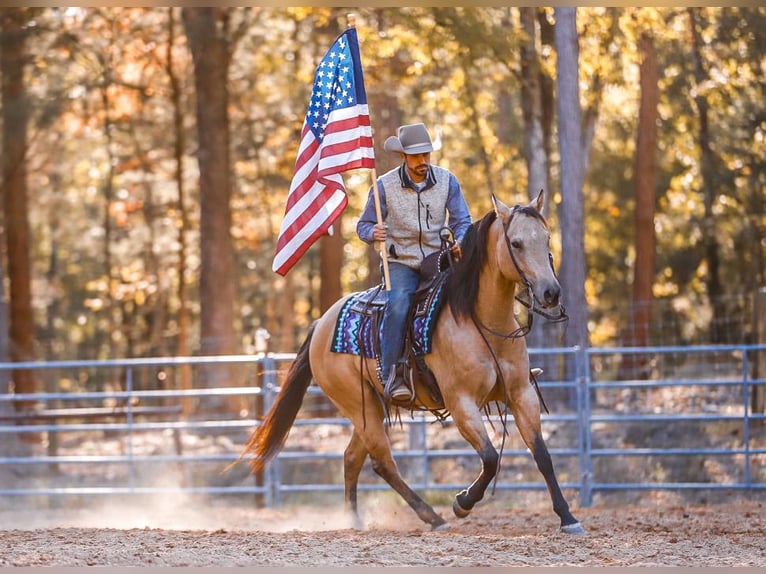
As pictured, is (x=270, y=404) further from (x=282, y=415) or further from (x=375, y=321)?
(x=375, y=321)

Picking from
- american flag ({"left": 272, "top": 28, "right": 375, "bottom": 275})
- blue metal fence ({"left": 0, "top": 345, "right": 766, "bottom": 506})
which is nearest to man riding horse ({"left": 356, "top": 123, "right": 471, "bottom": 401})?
american flag ({"left": 272, "top": 28, "right": 375, "bottom": 275})

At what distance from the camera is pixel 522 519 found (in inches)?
387

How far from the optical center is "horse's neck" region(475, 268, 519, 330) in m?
7.49

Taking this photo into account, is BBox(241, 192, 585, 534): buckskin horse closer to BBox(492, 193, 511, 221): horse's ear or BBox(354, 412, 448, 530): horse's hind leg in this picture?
BBox(492, 193, 511, 221): horse's ear

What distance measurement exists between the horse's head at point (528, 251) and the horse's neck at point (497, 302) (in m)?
0.13

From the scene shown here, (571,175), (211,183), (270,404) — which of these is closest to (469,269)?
(270,404)

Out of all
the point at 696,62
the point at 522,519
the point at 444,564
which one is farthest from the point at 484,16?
the point at 444,564

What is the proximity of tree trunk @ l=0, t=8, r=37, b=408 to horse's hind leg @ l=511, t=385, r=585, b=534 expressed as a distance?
44.4 ft

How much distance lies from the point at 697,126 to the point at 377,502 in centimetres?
1463

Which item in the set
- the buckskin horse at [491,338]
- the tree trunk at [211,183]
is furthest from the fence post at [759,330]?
the tree trunk at [211,183]

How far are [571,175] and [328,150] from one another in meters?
6.70

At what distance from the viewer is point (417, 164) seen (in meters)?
8.05

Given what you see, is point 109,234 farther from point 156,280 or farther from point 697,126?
point 697,126

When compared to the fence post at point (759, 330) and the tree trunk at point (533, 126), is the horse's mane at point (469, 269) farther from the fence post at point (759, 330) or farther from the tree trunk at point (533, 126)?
the tree trunk at point (533, 126)
